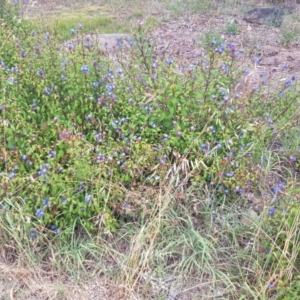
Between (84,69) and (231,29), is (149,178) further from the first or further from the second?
(231,29)

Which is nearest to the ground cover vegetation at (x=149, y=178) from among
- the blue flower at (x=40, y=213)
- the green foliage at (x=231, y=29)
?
the blue flower at (x=40, y=213)

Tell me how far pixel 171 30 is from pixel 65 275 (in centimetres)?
544

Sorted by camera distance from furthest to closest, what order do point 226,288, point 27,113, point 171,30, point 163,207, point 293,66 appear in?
point 171,30, point 293,66, point 27,113, point 163,207, point 226,288

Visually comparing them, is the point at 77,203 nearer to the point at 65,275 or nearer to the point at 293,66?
the point at 65,275

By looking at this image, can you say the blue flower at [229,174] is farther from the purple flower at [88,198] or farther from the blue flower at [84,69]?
the blue flower at [84,69]

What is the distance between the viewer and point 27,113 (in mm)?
3373

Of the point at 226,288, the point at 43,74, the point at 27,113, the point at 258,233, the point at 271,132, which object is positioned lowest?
the point at 226,288

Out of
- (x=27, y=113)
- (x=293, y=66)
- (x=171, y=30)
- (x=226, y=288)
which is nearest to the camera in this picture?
(x=226, y=288)

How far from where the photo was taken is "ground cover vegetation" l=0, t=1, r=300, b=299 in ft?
8.97

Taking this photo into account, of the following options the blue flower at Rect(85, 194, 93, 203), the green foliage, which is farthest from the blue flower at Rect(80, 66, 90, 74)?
the green foliage

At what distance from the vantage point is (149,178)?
2.99 metres

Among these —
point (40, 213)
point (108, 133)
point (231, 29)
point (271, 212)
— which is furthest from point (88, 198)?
point (231, 29)

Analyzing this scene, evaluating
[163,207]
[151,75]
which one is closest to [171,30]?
[151,75]

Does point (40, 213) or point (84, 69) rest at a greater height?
point (84, 69)
